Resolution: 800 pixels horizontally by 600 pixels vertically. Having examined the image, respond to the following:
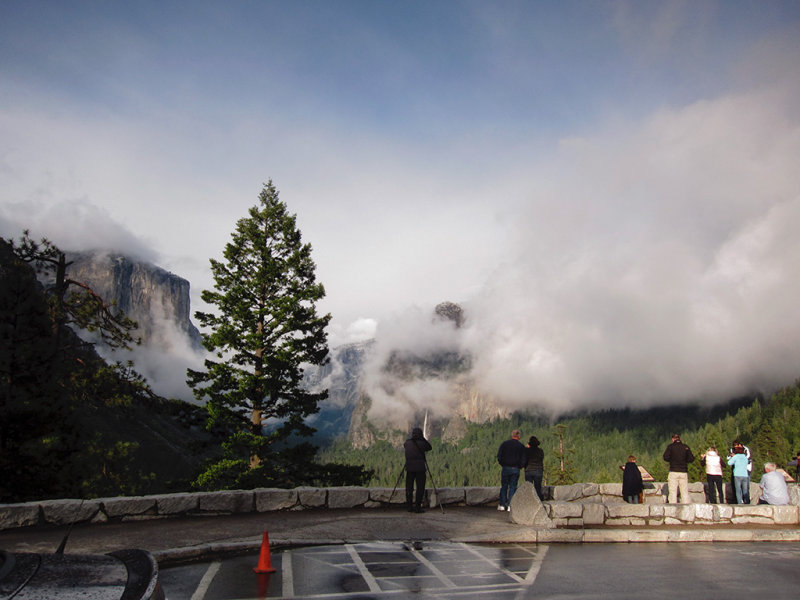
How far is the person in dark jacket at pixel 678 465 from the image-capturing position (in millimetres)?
16406

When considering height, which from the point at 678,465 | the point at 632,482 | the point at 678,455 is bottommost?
the point at 632,482

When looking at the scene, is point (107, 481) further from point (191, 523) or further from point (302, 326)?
point (191, 523)

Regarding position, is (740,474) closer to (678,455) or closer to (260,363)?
(678,455)

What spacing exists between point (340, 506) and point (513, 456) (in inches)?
178

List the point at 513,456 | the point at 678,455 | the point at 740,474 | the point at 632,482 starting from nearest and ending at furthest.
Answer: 1. the point at 513,456
2. the point at 678,455
3. the point at 740,474
4. the point at 632,482

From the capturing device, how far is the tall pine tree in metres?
28.1

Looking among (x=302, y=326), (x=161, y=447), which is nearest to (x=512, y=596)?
(x=302, y=326)

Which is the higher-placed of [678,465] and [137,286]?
[137,286]

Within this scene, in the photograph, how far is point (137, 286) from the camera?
610ft

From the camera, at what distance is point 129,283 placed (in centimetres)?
18388

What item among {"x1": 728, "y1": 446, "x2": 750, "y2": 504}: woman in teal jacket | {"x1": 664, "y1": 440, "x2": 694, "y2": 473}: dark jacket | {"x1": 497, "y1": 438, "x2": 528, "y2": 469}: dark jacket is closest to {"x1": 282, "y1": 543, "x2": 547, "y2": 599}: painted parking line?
{"x1": 497, "y1": 438, "x2": 528, "y2": 469}: dark jacket

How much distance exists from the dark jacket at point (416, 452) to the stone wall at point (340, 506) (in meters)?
1.54

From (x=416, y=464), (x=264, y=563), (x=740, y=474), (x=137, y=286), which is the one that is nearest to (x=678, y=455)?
(x=740, y=474)

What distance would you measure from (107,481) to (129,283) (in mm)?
176896
